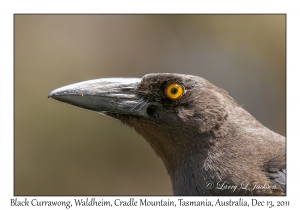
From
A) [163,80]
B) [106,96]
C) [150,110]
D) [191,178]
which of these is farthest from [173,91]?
[191,178]

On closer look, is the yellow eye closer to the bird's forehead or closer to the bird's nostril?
the bird's forehead

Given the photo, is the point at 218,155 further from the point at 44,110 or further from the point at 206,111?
the point at 44,110

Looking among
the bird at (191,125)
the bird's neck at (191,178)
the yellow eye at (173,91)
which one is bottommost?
the bird's neck at (191,178)

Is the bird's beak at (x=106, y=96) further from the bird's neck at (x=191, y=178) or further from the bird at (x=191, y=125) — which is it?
the bird's neck at (x=191, y=178)

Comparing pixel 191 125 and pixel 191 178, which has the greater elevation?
pixel 191 125

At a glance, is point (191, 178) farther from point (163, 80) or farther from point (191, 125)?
point (163, 80)

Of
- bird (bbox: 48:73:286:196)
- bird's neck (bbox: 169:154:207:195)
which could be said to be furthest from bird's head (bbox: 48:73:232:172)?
bird's neck (bbox: 169:154:207:195)

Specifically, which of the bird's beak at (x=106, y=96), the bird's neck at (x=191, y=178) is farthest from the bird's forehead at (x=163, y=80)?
the bird's neck at (x=191, y=178)
